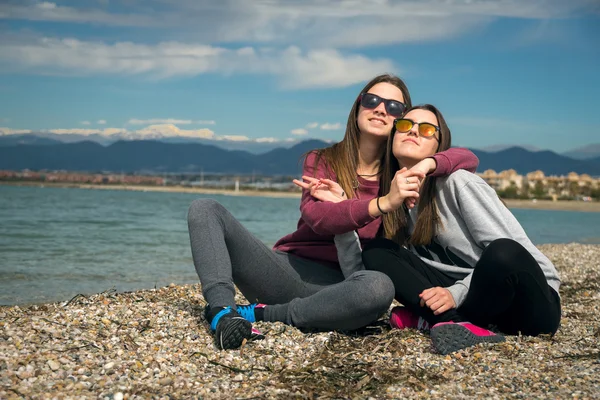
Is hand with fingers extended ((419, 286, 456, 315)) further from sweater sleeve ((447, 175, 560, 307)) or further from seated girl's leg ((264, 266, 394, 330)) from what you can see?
seated girl's leg ((264, 266, 394, 330))

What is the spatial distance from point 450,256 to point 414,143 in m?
0.79

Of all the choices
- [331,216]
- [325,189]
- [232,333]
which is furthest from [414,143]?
[232,333]

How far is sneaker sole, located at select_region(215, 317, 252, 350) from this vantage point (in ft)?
11.0

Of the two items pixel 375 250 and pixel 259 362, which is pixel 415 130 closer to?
pixel 375 250

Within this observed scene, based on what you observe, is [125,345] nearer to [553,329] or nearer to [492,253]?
[492,253]

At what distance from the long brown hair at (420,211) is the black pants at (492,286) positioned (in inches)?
5.1

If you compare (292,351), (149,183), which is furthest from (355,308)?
(149,183)

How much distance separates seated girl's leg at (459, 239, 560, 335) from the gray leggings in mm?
549

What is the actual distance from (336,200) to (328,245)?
18.7 inches

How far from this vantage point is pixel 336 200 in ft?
12.3

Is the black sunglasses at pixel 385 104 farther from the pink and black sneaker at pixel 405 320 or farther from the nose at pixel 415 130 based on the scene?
the pink and black sneaker at pixel 405 320

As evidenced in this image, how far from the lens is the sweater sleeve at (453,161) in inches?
143

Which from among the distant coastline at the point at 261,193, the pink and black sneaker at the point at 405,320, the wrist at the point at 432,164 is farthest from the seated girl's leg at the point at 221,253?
the distant coastline at the point at 261,193

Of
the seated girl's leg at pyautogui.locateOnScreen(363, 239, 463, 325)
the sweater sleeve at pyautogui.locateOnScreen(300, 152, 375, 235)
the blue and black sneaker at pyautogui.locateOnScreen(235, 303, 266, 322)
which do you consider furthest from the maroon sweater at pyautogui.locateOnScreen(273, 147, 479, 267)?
the blue and black sneaker at pyautogui.locateOnScreen(235, 303, 266, 322)
